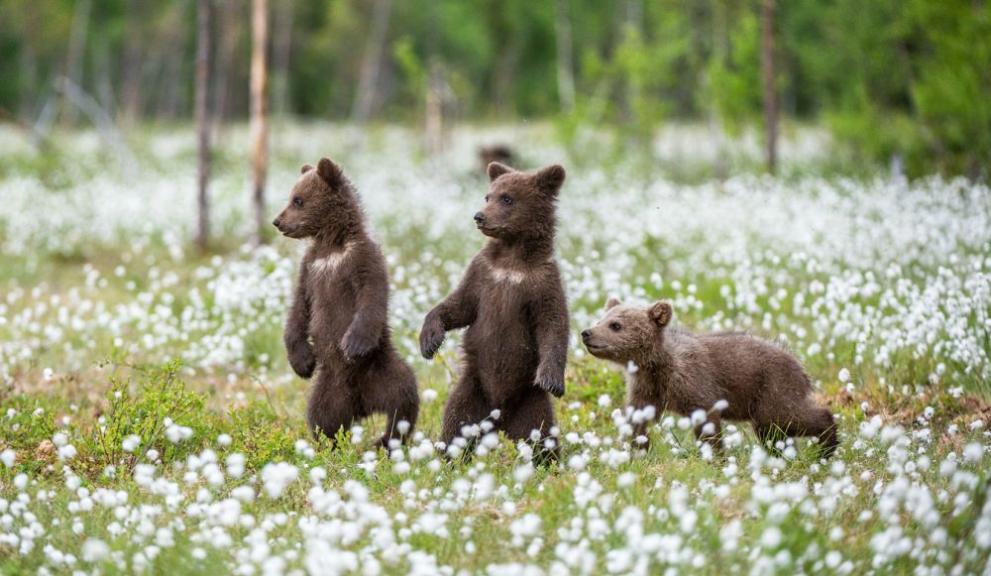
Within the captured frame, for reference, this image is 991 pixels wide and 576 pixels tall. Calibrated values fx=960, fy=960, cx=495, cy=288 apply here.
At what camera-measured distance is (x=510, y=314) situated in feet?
19.0

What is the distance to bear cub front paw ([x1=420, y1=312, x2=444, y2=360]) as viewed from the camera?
→ 228 inches

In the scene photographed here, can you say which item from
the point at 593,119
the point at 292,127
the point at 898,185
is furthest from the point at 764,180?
the point at 292,127

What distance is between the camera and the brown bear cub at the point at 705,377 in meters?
5.94

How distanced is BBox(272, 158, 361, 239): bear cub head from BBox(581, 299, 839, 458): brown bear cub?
1.70 meters

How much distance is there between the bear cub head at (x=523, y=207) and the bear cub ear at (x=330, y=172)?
101 cm

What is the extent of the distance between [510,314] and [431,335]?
50 centimetres

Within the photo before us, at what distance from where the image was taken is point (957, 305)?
739 cm

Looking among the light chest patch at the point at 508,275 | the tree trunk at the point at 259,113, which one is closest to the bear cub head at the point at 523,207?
the light chest patch at the point at 508,275

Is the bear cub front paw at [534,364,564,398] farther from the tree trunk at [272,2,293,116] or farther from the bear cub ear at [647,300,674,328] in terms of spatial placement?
the tree trunk at [272,2,293,116]

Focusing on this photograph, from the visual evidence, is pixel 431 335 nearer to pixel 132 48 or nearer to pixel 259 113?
pixel 259 113

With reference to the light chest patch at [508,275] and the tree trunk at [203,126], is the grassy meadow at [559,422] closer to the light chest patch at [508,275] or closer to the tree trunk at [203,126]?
the tree trunk at [203,126]

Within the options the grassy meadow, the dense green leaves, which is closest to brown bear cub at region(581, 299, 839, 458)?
the grassy meadow

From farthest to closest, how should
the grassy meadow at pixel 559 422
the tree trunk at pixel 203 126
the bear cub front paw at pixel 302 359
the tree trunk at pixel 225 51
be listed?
1. the tree trunk at pixel 225 51
2. the tree trunk at pixel 203 126
3. the bear cub front paw at pixel 302 359
4. the grassy meadow at pixel 559 422

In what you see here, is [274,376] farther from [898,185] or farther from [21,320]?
[898,185]
